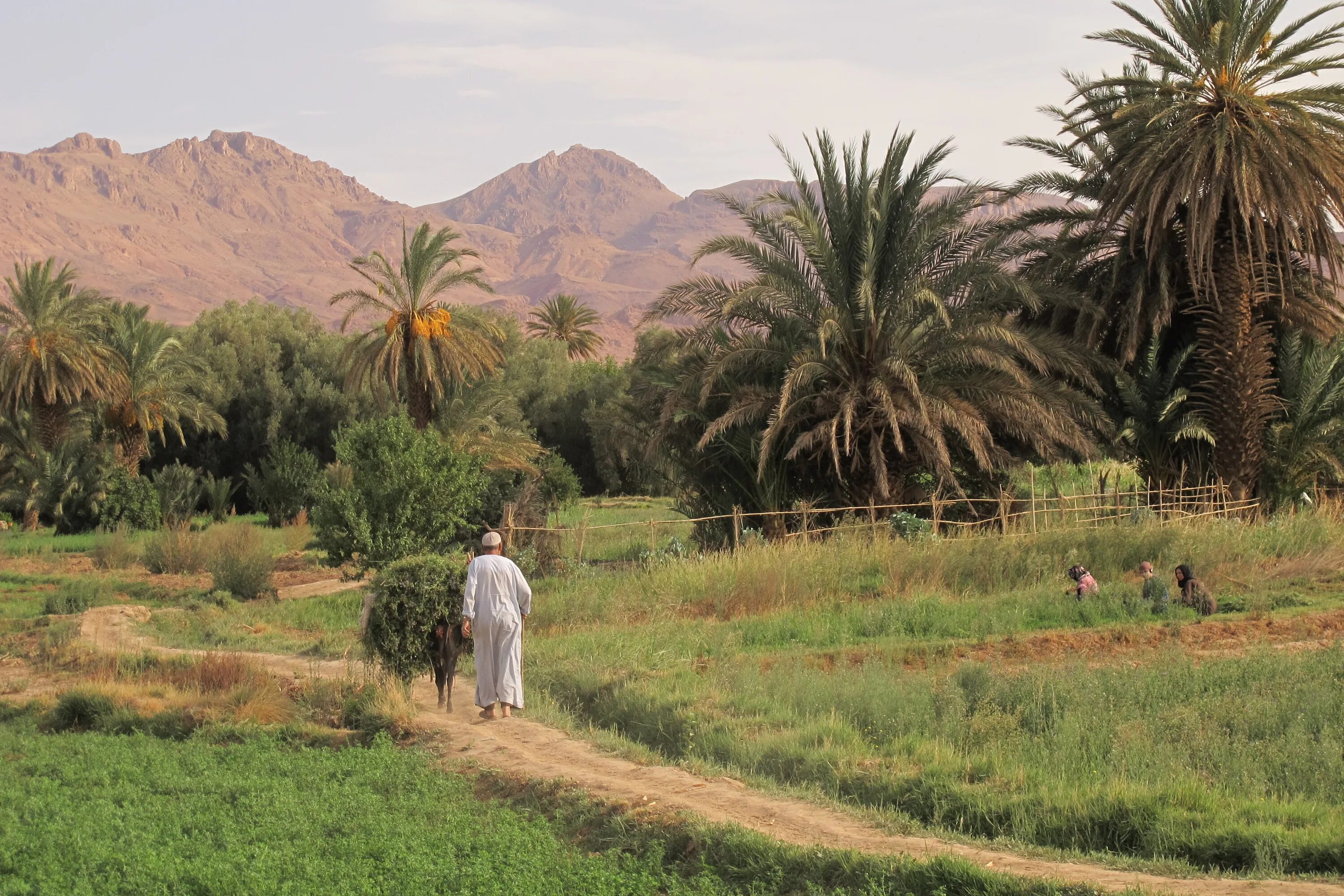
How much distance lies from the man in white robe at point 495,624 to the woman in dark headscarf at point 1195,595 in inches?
333

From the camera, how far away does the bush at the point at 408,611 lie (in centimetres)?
1045

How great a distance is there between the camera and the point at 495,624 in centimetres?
1006

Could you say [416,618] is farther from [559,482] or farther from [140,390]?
[140,390]

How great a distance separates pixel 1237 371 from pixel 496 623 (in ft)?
56.8

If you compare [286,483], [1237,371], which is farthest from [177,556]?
[1237,371]

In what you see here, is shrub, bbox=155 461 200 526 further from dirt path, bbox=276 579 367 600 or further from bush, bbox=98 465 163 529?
dirt path, bbox=276 579 367 600

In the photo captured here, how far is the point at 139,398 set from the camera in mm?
36781

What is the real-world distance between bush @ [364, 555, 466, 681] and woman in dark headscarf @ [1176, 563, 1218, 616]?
885cm

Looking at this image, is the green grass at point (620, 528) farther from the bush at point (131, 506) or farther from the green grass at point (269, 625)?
the bush at point (131, 506)

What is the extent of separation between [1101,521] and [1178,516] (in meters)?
1.76

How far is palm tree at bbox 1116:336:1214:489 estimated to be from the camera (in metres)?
22.9

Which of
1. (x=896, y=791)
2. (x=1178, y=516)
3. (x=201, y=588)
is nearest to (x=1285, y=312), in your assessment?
(x=1178, y=516)

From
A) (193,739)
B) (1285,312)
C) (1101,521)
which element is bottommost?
(193,739)

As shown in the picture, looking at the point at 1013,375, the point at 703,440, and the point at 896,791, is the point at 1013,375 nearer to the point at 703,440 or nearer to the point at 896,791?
the point at 703,440
